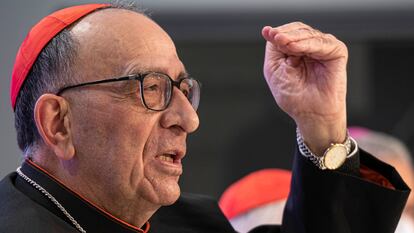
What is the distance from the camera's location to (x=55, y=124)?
264 centimetres

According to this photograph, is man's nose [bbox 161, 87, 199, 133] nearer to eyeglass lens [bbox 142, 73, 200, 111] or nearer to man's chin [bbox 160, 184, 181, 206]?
eyeglass lens [bbox 142, 73, 200, 111]

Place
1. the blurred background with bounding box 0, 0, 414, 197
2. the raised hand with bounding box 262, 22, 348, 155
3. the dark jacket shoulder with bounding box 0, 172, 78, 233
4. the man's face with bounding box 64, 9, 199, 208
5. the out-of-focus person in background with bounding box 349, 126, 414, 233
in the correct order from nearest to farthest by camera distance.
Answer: the dark jacket shoulder with bounding box 0, 172, 78, 233 → the man's face with bounding box 64, 9, 199, 208 → the raised hand with bounding box 262, 22, 348, 155 → the out-of-focus person in background with bounding box 349, 126, 414, 233 → the blurred background with bounding box 0, 0, 414, 197

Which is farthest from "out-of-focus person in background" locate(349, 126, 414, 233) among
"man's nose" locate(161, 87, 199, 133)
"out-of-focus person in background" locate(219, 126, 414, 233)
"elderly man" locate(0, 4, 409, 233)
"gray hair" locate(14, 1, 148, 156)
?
"gray hair" locate(14, 1, 148, 156)

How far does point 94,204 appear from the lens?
2650 mm

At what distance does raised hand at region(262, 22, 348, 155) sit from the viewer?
286 centimetres

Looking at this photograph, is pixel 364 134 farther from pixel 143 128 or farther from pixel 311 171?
pixel 143 128

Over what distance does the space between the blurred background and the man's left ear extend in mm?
3490

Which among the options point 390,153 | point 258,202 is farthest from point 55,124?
point 390,153

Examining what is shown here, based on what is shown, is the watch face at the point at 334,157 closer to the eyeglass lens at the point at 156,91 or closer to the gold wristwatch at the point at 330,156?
the gold wristwatch at the point at 330,156

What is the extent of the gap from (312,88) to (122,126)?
2.17 feet

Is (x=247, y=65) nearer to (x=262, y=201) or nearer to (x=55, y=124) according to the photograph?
(x=262, y=201)

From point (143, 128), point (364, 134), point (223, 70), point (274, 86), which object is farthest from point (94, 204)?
point (223, 70)

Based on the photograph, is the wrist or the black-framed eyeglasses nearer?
the black-framed eyeglasses

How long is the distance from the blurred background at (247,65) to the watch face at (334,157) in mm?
3229
